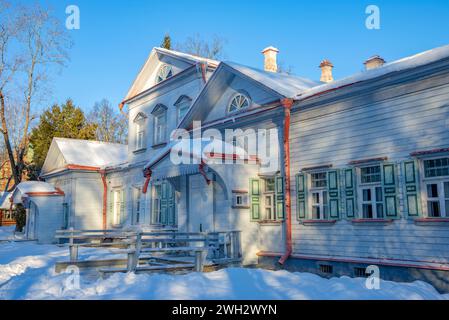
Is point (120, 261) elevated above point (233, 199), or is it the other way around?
point (233, 199)

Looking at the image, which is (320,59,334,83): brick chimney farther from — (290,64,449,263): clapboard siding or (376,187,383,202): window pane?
(376,187,383,202): window pane

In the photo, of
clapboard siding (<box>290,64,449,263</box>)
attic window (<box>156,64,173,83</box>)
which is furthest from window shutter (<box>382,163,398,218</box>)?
attic window (<box>156,64,173,83</box>)

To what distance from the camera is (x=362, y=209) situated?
36.1ft

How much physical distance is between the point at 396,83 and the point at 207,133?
23.4ft

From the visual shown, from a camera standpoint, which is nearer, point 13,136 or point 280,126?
point 280,126

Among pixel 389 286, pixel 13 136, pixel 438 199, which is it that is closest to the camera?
pixel 389 286

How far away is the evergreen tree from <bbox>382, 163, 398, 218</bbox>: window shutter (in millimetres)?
32592

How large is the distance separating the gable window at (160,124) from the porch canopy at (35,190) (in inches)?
297

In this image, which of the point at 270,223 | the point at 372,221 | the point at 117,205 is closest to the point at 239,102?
the point at 270,223

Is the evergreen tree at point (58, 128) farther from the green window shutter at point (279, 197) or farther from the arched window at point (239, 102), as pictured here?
the green window shutter at point (279, 197)

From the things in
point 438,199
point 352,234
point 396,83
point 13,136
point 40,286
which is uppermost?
point 13,136
